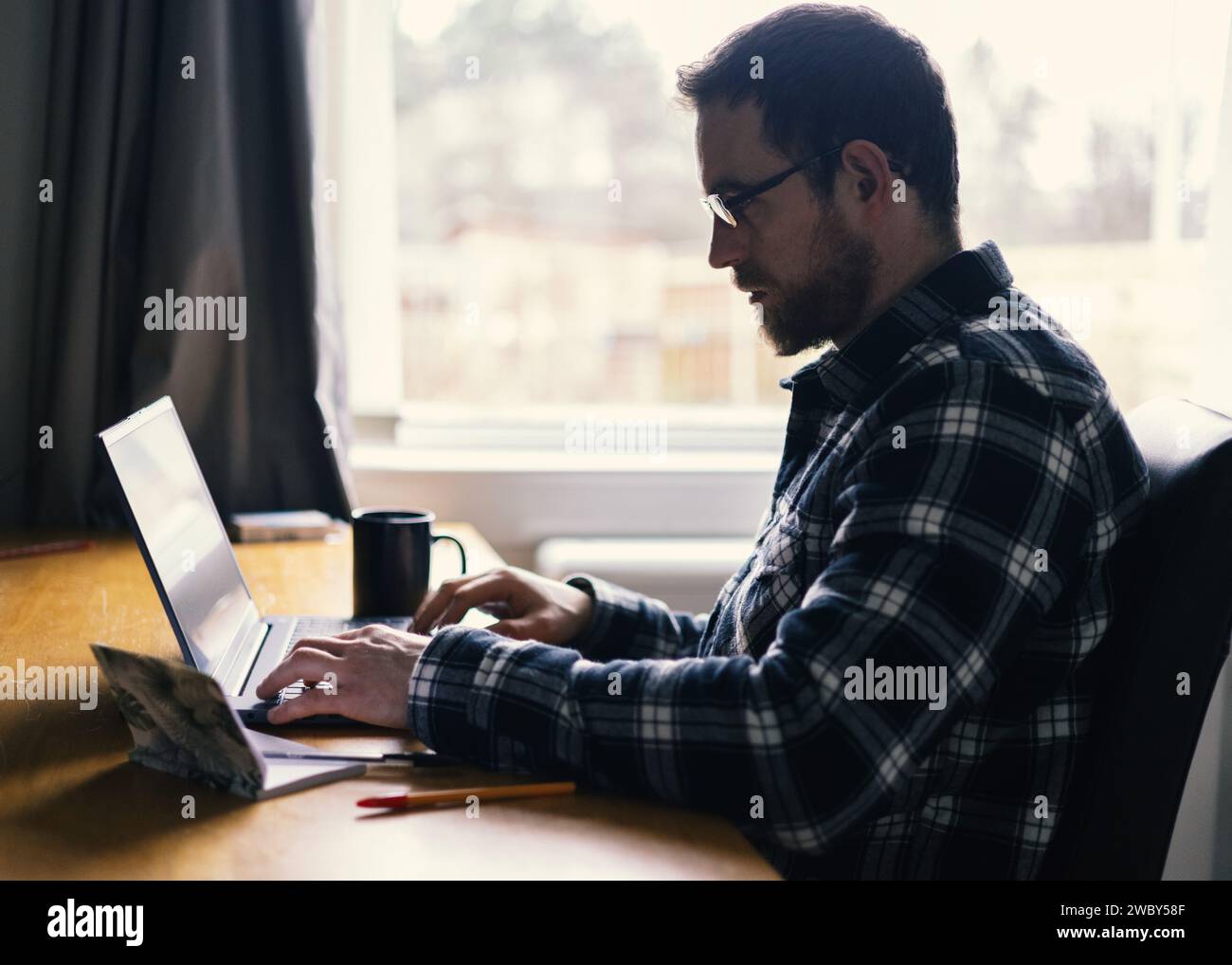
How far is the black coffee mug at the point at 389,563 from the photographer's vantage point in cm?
125

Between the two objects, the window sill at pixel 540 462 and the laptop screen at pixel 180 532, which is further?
the window sill at pixel 540 462

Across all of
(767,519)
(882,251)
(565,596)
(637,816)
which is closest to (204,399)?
(565,596)

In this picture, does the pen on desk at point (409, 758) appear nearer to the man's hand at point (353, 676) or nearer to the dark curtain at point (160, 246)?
the man's hand at point (353, 676)

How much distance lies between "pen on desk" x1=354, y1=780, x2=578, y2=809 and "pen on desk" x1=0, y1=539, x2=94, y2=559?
1.01 m

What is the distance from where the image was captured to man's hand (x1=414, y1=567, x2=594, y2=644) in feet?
3.75

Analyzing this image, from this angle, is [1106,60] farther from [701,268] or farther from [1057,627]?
[1057,627]

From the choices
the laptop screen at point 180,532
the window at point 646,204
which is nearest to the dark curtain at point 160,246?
the window at point 646,204

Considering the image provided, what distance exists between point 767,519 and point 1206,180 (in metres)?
1.52

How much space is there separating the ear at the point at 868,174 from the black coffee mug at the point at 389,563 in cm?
54

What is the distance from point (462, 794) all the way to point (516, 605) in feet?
1.45

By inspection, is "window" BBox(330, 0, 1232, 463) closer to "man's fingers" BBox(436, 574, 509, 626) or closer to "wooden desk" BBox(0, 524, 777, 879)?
"man's fingers" BBox(436, 574, 509, 626)

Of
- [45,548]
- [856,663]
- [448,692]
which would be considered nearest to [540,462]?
[45,548]

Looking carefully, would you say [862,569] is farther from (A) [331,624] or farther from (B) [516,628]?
(A) [331,624]

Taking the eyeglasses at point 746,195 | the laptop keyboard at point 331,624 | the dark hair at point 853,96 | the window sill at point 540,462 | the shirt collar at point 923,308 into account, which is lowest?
the laptop keyboard at point 331,624
